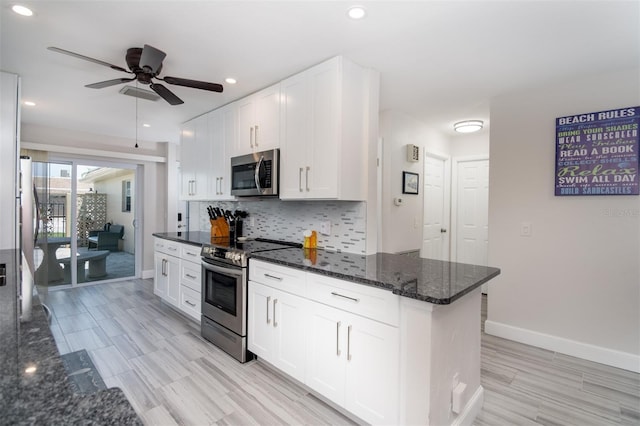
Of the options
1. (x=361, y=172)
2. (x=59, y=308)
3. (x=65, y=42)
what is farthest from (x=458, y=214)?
(x=59, y=308)

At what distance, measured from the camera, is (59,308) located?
3852 mm

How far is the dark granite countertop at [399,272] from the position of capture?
1504 mm

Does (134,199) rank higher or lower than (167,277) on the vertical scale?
higher

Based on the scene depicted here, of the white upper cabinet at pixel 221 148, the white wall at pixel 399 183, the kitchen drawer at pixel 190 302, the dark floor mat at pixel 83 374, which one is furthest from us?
the white wall at pixel 399 183

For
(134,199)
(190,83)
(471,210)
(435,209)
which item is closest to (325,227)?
(190,83)

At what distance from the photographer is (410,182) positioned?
385cm

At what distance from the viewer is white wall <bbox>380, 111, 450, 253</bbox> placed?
3.55m

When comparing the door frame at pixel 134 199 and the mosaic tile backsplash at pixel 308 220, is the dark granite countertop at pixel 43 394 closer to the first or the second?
the mosaic tile backsplash at pixel 308 220

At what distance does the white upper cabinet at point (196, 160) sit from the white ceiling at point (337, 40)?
88 centimetres

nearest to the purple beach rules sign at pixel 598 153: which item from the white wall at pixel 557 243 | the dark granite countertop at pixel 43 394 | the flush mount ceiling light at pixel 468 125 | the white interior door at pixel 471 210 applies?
the white wall at pixel 557 243

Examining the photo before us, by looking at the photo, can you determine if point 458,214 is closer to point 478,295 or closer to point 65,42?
point 478,295

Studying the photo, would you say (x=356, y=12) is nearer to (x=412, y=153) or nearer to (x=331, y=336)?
(x=331, y=336)

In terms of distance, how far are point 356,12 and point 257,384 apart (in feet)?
8.40

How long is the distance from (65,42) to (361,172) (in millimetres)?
2332
